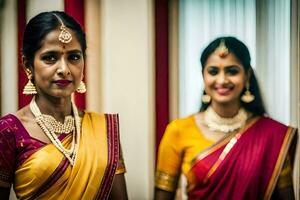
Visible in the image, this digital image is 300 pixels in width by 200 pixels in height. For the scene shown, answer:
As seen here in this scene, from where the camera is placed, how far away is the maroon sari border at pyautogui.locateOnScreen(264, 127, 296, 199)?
142cm

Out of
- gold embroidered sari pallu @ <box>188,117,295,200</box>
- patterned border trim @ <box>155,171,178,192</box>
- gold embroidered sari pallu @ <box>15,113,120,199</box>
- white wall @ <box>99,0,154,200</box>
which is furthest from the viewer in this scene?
white wall @ <box>99,0,154,200</box>

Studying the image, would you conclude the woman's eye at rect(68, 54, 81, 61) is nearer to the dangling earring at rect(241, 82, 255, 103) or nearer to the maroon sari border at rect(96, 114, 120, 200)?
the maroon sari border at rect(96, 114, 120, 200)

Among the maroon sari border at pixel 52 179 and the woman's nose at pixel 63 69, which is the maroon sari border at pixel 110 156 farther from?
the woman's nose at pixel 63 69

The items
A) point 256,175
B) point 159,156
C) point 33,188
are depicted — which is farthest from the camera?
point 159,156

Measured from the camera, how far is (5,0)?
5.21 ft

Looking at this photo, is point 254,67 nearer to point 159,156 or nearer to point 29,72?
point 159,156

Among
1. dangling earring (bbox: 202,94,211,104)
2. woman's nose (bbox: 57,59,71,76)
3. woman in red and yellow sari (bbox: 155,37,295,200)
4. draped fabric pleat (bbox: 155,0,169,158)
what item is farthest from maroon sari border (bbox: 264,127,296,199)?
woman's nose (bbox: 57,59,71,76)

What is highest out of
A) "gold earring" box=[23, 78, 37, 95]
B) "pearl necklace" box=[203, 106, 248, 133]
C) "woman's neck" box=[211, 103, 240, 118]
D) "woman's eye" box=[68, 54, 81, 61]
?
"woman's eye" box=[68, 54, 81, 61]

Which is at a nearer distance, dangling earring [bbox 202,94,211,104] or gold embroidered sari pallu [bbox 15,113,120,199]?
gold embroidered sari pallu [bbox 15,113,120,199]

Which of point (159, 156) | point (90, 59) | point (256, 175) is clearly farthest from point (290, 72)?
point (90, 59)

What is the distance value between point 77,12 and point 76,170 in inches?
26.3

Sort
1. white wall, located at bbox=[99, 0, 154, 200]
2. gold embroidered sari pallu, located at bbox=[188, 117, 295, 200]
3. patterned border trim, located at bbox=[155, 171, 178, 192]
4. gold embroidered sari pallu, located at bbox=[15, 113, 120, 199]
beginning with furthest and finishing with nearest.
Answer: white wall, located at bbox=[99, 0, 154, 200]
patterned border trim, located at bbox=[155, 171, 178, 192]
gold embroidered sari pallu, located at bbox=[188, 117, 295, 200]
gold embroidered sari pallu, located at bbox=[15, 113, 120, 199]

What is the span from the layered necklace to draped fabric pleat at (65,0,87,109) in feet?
0.98

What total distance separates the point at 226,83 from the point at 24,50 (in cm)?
69
